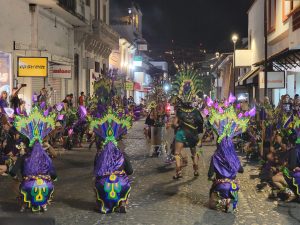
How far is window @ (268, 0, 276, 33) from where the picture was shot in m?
27.3

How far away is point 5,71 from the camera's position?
1941 centimetres

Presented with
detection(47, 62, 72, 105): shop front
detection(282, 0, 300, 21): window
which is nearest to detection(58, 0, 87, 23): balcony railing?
detection(47, 62, 72, 105): shop front

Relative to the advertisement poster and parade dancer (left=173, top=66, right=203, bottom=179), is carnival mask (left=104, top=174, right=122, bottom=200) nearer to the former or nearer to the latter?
parade dancer (left=173, top=66, right=203, bottom=179)

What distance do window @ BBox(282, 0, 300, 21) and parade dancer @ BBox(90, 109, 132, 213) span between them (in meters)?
14.0

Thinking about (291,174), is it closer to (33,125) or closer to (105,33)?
(33,125)

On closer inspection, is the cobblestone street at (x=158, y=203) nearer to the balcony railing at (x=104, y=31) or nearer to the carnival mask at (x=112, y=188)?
the carnival mask at (x=112, y=188)

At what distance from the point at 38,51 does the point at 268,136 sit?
498 inches

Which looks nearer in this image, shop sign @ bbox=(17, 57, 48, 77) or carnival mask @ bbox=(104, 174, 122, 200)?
carnival mask @ bbox=(104, 174, 122, 200)

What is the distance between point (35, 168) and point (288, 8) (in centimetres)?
1795

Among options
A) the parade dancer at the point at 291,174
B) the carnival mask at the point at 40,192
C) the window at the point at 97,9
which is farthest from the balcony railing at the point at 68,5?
the parade dancer at the point at 291,174

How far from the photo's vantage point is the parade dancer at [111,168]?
25.2ft

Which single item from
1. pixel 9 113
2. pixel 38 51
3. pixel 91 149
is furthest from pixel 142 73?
pixel 9 113

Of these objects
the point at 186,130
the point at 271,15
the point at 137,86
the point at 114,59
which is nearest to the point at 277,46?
the point at 271,15

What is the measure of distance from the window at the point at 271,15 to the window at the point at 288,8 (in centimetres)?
329
